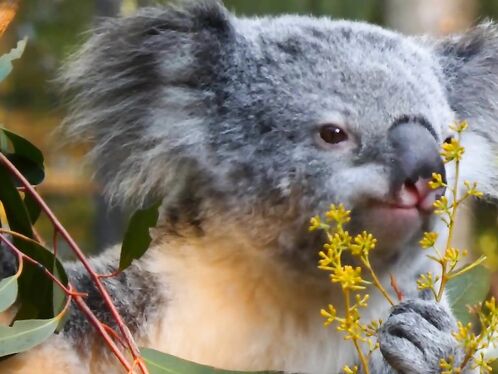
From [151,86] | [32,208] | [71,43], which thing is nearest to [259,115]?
[151,86]

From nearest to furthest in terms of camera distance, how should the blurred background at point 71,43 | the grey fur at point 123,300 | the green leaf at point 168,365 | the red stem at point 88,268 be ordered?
the red stem at point 88,268 < the green leaf at point 168,365 < the grey fur at point 123,300 < the blurred background at point 71,43

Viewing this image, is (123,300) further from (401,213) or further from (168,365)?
(401,213)

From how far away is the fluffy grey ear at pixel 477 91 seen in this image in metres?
2.16

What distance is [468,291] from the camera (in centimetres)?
228

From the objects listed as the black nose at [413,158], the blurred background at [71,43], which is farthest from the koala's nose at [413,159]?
the blurred background at [71,43]

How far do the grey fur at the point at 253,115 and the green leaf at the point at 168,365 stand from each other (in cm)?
26

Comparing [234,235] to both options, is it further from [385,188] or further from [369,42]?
[369,42]

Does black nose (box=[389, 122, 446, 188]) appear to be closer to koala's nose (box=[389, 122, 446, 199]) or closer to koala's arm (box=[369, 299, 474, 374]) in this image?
koala's nose (box=[389, 122, 446, 199])

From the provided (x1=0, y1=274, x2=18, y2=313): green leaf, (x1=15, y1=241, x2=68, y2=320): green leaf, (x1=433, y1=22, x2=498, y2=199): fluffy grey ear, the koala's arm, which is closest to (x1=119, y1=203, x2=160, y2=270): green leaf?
(x1=15, y1=241, x2=68, y2=320): green leaf

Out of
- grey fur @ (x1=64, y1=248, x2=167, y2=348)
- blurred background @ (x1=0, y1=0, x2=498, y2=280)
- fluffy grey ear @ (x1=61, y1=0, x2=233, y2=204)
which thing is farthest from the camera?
blurred background @ (x1=0, y1=0, x2=498, y2=280)

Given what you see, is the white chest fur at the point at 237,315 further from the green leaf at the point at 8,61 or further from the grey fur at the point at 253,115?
the green leaf at the point at 8,61

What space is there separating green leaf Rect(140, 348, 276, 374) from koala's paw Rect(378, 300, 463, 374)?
11.7 inches

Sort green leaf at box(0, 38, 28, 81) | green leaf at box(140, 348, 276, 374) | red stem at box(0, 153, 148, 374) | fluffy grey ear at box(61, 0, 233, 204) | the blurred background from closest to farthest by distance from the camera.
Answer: red stem at box(0, 153, 148, 374) → green leaf at box(140, 348, 276, 374) → green leaf at box(0, 38, 28, 81) → fluffy grey ear at box(61, 0, 233, 204) → the blurred background

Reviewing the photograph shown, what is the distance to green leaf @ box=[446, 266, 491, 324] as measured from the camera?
7.34ft
